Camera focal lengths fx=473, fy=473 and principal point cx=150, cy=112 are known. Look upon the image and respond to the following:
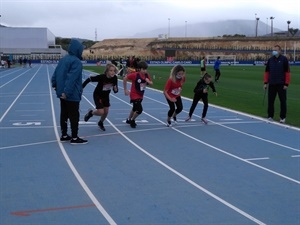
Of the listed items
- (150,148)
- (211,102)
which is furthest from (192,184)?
(211,102)

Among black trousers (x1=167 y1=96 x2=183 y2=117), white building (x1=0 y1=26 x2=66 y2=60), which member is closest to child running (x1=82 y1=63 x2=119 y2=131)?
black trousers (x1=167 y1=96 x2=183 y2=117)

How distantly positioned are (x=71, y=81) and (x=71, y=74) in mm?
133

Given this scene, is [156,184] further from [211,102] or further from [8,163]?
[211,102]

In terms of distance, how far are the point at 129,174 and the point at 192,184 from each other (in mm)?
1020

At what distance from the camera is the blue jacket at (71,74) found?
8.98 meters

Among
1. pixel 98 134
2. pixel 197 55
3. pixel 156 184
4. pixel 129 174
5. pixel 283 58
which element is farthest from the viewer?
pixel 197 55

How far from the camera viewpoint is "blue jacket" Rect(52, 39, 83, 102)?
898cm

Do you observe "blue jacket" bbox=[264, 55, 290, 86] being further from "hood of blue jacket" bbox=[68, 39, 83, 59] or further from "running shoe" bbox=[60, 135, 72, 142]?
"running shoe" bbox=[60, 135, 72, 142]

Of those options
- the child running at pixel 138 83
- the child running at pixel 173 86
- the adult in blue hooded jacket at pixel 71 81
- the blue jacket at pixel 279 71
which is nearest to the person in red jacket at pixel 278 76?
the blue jacket at pixel 279 71

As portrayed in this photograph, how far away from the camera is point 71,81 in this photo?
898 centimetres

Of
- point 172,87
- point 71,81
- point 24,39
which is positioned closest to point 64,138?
point 71,81

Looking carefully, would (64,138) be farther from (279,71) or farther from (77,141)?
(279,71)

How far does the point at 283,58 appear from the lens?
12.7 metres

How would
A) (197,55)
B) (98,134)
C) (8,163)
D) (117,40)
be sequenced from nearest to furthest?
(8,163) → (98,134) → (197,55) → (117,40)
